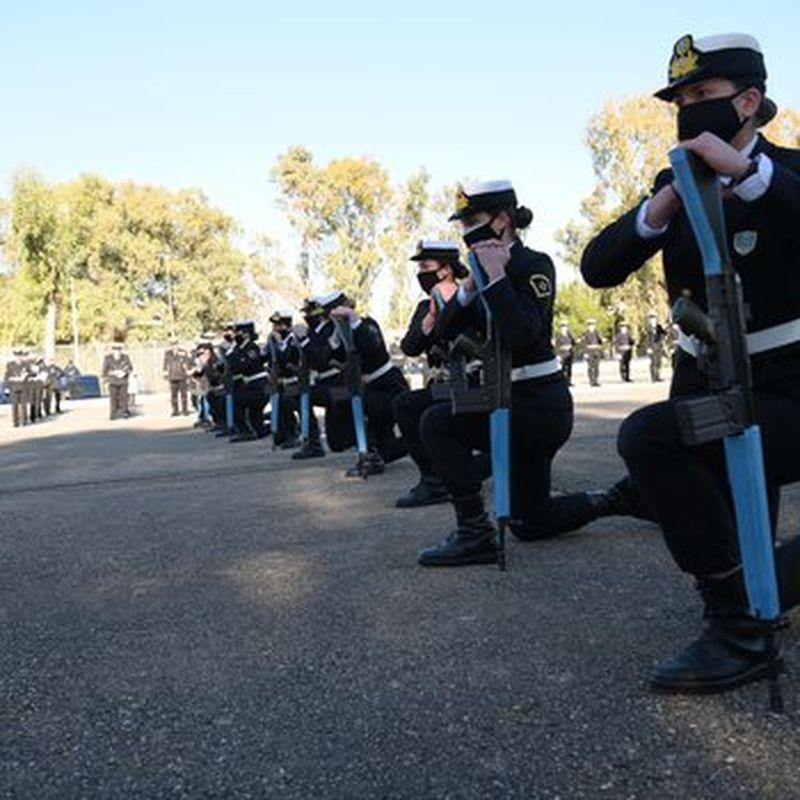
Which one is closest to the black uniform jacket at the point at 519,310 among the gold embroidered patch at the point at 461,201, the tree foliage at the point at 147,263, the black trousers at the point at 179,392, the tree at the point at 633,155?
the gold embroidered patch at the point at 461,201

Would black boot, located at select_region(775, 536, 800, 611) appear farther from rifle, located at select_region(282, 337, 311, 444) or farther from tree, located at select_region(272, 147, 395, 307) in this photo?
tree, located at select_region(272, 147, 395, 307)

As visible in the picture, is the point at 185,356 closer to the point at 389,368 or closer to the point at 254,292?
the point at 389,368

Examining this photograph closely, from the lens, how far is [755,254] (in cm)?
295

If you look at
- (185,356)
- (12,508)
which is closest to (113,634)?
(12,508)

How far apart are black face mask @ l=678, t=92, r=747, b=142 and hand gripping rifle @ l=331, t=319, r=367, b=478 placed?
232 inches

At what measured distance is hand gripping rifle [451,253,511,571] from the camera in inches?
187

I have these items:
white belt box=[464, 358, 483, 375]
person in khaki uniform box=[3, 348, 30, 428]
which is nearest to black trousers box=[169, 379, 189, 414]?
person in khaki uniform box=[3, 348, 30, 428]

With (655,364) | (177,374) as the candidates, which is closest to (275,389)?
(177,374)

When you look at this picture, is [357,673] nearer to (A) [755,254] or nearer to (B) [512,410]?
(A) [755,254]

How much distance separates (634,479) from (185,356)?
24.5 m

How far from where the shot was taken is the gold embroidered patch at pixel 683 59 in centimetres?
291

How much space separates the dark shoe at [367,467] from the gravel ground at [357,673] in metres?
2.29

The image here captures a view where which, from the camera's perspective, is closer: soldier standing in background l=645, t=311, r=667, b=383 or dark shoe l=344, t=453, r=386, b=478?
dark shoe l=344, t=453, r=386, b=478

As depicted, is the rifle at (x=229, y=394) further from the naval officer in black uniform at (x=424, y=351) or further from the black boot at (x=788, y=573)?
the black boot at (x=788, y=573)
